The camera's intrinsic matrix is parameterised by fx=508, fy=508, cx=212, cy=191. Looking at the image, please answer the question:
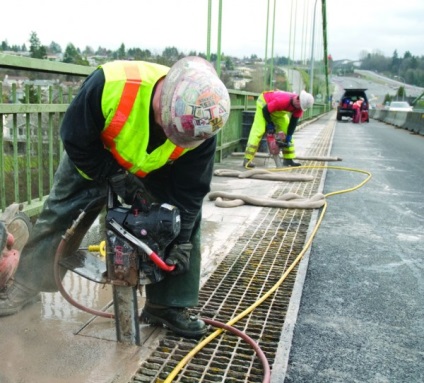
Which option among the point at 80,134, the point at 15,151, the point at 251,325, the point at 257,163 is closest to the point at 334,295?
the point at 251,325

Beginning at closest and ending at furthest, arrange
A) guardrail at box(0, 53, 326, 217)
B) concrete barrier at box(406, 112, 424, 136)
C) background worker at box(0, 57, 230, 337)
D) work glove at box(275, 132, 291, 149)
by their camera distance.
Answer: background worker at box(0, 57, 230, 337) → guardrail at box(0, 53, 326, 217) → work glove at box(275, 132, 291, 149) → concrete barrier at box(406, 112, 424, 136)

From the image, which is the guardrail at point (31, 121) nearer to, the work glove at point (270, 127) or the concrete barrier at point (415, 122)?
the work glove at point (270, 127)

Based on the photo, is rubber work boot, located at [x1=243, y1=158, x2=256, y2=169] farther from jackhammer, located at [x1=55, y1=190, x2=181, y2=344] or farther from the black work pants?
jackhammer, located at [x1=55, y1=190, x2=181, y2=344]

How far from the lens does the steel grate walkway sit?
231 cm

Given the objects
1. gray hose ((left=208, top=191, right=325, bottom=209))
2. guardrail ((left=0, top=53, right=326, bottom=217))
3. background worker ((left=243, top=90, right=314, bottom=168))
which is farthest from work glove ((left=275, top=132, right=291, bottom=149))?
guardrail ((left=0, top=53, right=326, bottom=217))

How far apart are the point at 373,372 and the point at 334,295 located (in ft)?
3.00

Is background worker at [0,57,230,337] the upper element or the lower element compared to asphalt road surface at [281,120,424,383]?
upper

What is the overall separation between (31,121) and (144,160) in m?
1.87

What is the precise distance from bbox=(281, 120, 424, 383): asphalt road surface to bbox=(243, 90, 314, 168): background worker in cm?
198

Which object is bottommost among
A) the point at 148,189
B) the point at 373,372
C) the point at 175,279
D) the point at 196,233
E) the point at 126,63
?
the point at 373,372

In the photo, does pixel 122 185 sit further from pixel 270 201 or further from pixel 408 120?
pixel 408 120

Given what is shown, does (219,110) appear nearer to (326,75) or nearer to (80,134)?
(80,134)

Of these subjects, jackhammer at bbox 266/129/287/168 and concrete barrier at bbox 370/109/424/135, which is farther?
concrete barrier at bbox 370/109/424/135

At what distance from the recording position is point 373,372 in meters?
2.39
